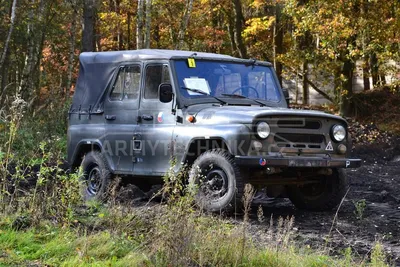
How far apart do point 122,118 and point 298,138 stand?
2.54 meters

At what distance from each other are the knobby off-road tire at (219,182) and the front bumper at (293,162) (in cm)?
19

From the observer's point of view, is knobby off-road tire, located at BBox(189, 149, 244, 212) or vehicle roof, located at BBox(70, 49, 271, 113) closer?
knobby off-road tire, located at BBox(189, 149, 244, 212)

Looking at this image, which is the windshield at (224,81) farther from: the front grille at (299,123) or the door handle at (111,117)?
the door handle at (111,117)

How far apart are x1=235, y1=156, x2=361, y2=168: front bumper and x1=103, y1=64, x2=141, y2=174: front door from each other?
1941mm

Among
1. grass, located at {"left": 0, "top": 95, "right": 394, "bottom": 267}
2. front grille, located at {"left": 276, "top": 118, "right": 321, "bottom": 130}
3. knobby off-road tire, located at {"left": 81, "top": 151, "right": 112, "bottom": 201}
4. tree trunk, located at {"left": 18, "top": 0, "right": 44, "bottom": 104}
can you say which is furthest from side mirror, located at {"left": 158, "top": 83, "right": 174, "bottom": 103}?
tree trunk, located at {"left": 18, "top": 0, "right": 44, "bottom": 104}

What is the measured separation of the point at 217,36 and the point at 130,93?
836 inches

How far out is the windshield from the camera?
29.2ft

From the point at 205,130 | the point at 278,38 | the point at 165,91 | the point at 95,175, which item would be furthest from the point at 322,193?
the point at 278,38

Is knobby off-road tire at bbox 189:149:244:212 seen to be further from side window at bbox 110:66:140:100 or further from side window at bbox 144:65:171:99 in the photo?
side window at bbox 110:66:140:100

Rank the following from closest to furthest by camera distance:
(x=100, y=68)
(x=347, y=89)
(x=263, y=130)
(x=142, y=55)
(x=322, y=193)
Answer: (x=263, y=130) → (x=322, y=193) → (x=142, y=55) → (x=100, y=68) → (x=347, y=89)

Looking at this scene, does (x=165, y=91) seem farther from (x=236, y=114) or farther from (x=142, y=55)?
(x=236, y=114)

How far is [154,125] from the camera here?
9055mm

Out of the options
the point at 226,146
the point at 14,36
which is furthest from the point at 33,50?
the point at 226,146

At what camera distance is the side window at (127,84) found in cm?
948
